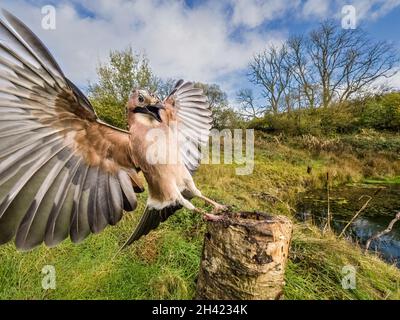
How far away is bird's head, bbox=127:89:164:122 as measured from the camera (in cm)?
169

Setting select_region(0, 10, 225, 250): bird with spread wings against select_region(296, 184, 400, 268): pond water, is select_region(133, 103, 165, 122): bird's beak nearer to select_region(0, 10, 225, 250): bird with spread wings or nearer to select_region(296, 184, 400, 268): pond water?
select_region(0, 10, 225, 250): bird with spread wings

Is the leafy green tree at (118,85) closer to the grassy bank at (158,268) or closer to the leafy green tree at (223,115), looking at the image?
the grassy bank at (158,268)

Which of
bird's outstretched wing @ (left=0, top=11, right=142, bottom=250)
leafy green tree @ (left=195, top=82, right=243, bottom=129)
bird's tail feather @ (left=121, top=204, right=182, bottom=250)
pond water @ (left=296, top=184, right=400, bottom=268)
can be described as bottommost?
pond water @ (left=296, top=184, right=400, bottom=268)

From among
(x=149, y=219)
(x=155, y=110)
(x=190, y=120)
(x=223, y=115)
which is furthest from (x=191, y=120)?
(x=223, y=115)

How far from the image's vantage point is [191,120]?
2.51m

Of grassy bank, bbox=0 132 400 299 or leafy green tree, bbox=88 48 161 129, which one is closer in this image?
grassy bank, bbox=0 132 400 299

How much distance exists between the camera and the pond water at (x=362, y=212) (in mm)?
4948

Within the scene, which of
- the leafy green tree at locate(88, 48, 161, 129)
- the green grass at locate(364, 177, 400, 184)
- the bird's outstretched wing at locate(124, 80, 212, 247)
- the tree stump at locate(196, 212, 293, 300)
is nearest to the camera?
the tree stump at locate(196, 212, 293, 300)

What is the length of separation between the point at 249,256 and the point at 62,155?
1.22m

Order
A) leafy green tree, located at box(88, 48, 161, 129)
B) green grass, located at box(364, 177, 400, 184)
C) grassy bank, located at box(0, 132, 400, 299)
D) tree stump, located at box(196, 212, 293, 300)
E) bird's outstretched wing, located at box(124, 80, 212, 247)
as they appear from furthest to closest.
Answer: green grass, located at box(364, 177, 400, 184)
leafy green tree, located at box(88, 48, 161, 129)
grassy bank, located at box(0, 132, 400, 299)
bird's outstretched wing, located at box(124, 80, 212, 247)
tree stump, located at box(196, 212, 293, 300)

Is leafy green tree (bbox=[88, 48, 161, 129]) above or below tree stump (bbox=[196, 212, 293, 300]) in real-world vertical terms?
above

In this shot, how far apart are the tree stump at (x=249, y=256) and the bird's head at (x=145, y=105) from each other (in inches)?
31.0

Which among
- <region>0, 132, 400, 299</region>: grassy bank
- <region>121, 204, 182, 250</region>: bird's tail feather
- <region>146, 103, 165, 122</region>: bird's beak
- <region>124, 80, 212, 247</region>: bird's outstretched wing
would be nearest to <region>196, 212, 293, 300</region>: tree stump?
<region>121, 204, 182, 250</region>: bird's tail feather
